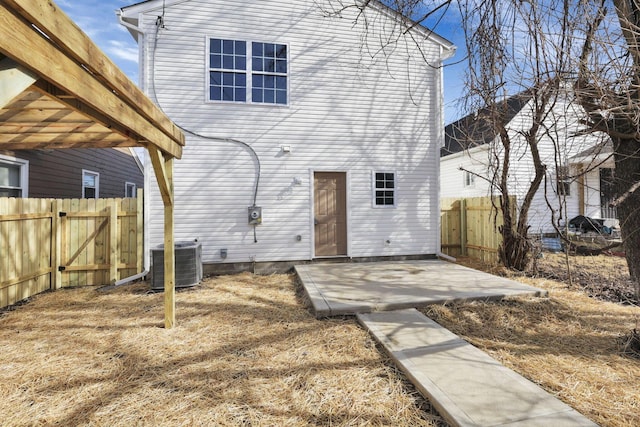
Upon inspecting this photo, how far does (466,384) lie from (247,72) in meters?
6.79

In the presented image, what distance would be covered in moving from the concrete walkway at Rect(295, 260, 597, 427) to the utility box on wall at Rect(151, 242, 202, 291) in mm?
1928

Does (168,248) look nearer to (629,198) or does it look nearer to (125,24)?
(629,198)

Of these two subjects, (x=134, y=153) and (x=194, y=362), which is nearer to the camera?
(x=194, y=362)

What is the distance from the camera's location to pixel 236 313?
4.15 m

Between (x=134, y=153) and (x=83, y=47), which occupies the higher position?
(x=134, y=153)

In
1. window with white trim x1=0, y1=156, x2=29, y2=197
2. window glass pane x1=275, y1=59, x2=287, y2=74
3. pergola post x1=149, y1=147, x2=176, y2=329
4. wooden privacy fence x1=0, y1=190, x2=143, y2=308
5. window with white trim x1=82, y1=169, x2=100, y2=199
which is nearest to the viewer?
pergola post x1=149, y1=147, x2=176, y2=329

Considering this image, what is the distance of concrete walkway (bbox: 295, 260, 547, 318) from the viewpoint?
4109 millimetres

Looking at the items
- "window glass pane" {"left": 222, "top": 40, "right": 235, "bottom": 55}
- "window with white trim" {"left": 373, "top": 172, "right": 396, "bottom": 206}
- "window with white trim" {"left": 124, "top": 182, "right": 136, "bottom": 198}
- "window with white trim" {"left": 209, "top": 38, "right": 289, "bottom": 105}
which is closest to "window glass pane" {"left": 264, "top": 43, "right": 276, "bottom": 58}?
"window with white trim" {"left": 209, "top": 38, "right": 289, "bottom": 105}

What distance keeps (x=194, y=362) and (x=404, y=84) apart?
7.30 metres

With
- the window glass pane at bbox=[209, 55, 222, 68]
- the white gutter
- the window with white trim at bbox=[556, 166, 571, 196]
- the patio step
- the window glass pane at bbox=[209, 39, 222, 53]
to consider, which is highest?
the white gutter

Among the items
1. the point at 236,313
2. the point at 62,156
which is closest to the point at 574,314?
the point at 236,313

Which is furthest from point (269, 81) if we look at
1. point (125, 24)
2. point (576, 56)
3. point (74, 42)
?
point (74, 42)

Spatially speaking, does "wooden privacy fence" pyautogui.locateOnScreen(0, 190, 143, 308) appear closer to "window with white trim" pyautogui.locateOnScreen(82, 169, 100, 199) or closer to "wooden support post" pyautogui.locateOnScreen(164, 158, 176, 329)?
"wooden support post" pyautogui.locateOnScreen(164, 158, 176, 329)

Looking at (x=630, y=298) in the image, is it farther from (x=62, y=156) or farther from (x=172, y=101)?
(x=62, y=156)
